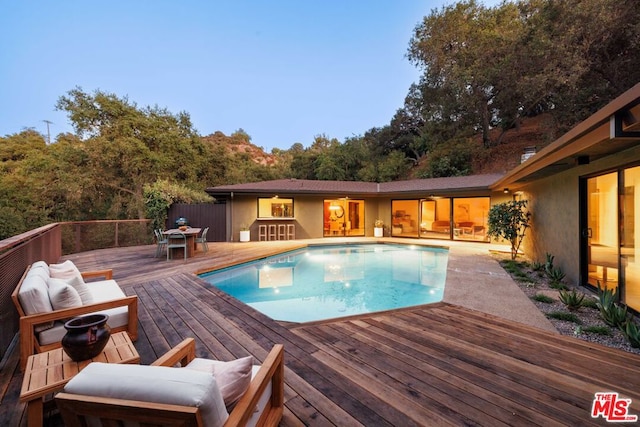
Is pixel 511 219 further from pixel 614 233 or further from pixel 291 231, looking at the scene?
pixel 291 231

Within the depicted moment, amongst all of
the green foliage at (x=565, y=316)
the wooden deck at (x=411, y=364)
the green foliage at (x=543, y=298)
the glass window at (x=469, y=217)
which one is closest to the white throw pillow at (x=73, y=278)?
the wooden deck at (x=411, y=364)

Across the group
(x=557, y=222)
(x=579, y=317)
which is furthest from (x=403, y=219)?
(x=579, y=317)

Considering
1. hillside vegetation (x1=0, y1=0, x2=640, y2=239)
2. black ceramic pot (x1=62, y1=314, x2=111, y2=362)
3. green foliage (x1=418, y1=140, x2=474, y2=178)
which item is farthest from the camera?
green foliage (x1=418, y1=140, x2=474, y2=178)

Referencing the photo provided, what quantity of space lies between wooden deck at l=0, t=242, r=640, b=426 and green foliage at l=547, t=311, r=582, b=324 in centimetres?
68

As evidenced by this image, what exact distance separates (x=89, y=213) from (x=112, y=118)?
17.8 feet

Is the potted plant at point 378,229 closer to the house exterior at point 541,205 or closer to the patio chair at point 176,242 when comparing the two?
the house exterior at point 541,205

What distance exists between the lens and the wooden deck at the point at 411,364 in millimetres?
1891

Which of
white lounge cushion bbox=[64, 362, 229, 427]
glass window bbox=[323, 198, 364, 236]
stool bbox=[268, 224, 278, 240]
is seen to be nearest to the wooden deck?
white lounge cushion bbox=[64, 362, 229, 427]

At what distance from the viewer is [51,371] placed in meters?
1.75

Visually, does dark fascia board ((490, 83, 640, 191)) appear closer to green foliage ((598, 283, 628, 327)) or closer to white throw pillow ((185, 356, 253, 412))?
green foliage ((598, 283, 628, 327))

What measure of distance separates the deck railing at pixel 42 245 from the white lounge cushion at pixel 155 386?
2.47m

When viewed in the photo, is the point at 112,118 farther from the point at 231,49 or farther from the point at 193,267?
the point at 193,267

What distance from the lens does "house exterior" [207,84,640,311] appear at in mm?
3605

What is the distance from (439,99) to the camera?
2030cm
